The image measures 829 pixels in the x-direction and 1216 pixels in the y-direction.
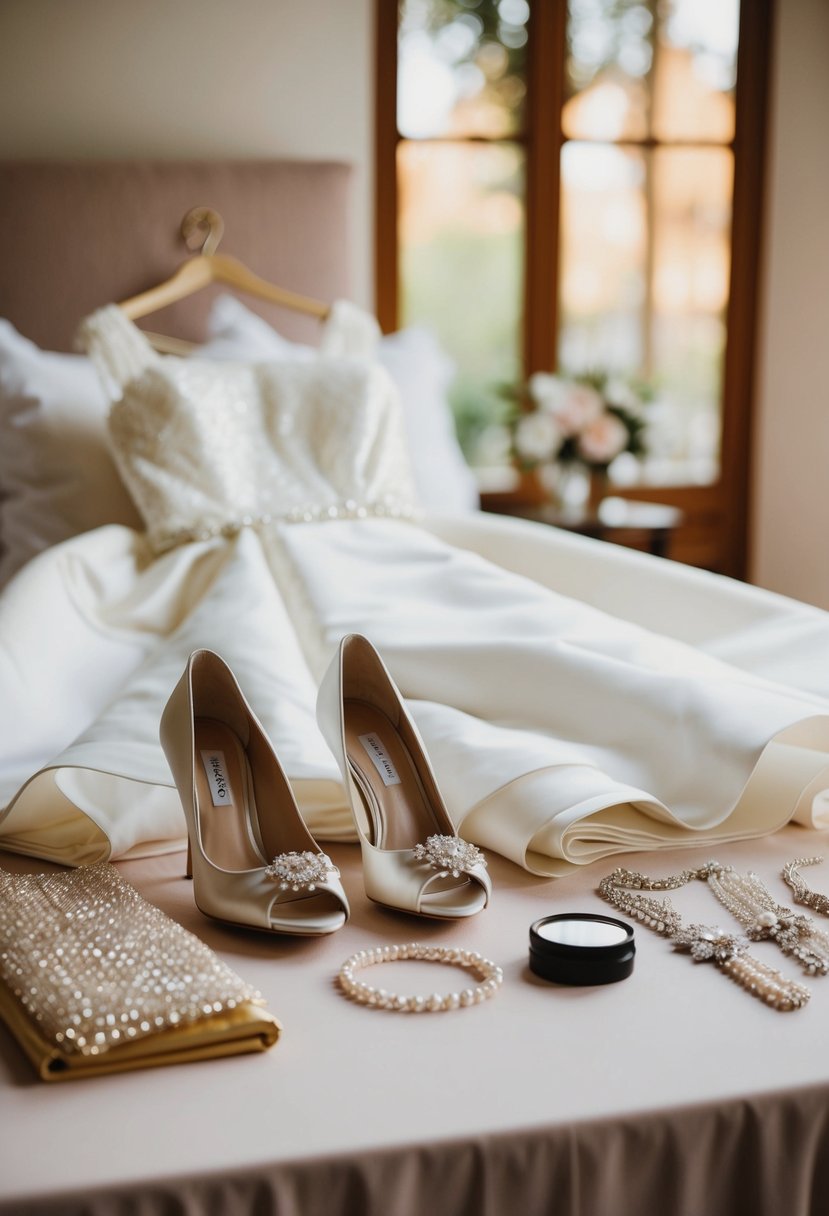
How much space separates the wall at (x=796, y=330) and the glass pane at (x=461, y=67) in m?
0.81

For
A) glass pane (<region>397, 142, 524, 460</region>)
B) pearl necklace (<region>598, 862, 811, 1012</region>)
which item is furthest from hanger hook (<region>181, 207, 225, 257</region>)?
pearl necklace (<region>598, 862, 811, 1012</region>)

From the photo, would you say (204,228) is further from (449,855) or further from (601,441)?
(449,855)

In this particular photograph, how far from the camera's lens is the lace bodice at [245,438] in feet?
6.97

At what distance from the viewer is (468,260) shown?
3.47 metres


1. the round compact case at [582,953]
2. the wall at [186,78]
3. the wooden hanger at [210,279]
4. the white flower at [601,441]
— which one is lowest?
the round compact case at [582,953]

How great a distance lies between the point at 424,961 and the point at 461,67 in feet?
9.81

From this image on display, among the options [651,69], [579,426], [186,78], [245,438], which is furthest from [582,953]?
[651,69]

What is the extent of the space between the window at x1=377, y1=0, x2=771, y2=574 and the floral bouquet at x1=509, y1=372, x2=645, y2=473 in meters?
0.10

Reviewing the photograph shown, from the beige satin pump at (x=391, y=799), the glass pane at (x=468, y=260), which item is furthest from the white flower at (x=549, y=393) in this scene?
the beige satin pump at (x=391, y=799)

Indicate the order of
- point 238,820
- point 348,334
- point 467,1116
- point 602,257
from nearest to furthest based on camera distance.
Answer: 1. point 467,1116
2. point 238,820
3. point 348,334
4. point 602,257

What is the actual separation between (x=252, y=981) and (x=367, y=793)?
0.98 ft

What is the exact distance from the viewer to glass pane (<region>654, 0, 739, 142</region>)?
3508 mm

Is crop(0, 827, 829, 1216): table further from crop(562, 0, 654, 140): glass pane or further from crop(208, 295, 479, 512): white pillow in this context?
crop(562, 0, 654, 140): glass pane

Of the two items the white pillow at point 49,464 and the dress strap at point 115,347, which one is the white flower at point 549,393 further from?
the white pillow at point 49,464
